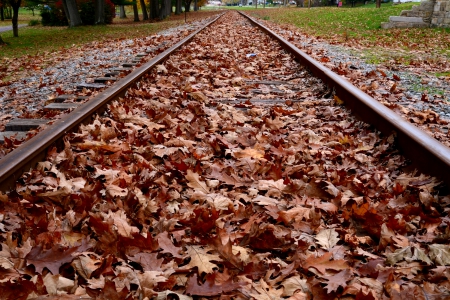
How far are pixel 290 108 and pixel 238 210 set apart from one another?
256 cm

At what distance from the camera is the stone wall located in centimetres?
1552

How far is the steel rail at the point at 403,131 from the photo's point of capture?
271 centimetres

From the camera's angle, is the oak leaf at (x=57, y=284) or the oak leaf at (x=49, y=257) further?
the oak leaf at (x=49, y=257)

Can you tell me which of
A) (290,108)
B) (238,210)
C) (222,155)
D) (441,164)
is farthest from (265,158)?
(290,108)

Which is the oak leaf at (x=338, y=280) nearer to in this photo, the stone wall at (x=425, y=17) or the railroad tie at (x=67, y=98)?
the railroad tie at (x=67, y=98)

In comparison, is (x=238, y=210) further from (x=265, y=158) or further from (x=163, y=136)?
(x=163, y=136)

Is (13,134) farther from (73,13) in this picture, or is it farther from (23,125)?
(73,13)

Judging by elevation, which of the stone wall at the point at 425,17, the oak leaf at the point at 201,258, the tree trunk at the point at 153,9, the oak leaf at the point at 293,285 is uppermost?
the tree trunk at the point at 153,9

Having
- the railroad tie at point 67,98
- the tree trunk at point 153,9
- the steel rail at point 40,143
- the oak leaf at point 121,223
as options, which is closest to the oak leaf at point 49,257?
the oak leaf at point 121,223

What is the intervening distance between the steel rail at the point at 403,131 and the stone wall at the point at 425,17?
41.7ft

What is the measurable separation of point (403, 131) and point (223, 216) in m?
1.70

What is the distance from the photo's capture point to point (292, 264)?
197 cm

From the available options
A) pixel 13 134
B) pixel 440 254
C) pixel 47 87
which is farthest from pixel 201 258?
pixel 47 87

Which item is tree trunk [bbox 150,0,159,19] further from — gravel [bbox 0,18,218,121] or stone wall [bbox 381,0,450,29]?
gravel [bbox 0,18,218,121]
